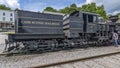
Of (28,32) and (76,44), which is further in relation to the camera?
(76,44)

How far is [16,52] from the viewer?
11.2 m

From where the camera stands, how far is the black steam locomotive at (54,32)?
10977 millimetres

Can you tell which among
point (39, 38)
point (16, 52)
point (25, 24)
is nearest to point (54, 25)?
point (39, 38)

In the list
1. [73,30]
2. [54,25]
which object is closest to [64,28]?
[73,30]

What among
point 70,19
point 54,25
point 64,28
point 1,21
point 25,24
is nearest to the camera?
point 25,24

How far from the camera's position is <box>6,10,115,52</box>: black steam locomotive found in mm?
10977

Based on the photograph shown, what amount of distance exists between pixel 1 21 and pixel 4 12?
540 centimetres

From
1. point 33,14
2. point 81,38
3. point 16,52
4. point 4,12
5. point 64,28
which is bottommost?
point 16,52

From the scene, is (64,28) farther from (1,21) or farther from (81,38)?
(1,21)

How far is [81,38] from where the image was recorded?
14539mm

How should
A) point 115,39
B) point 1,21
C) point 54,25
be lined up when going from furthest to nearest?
point 1,21
point 115,39
point 54,25

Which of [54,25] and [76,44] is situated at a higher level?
[54,25]

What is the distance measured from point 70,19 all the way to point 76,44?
2.43 m

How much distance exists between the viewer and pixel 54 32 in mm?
12586
